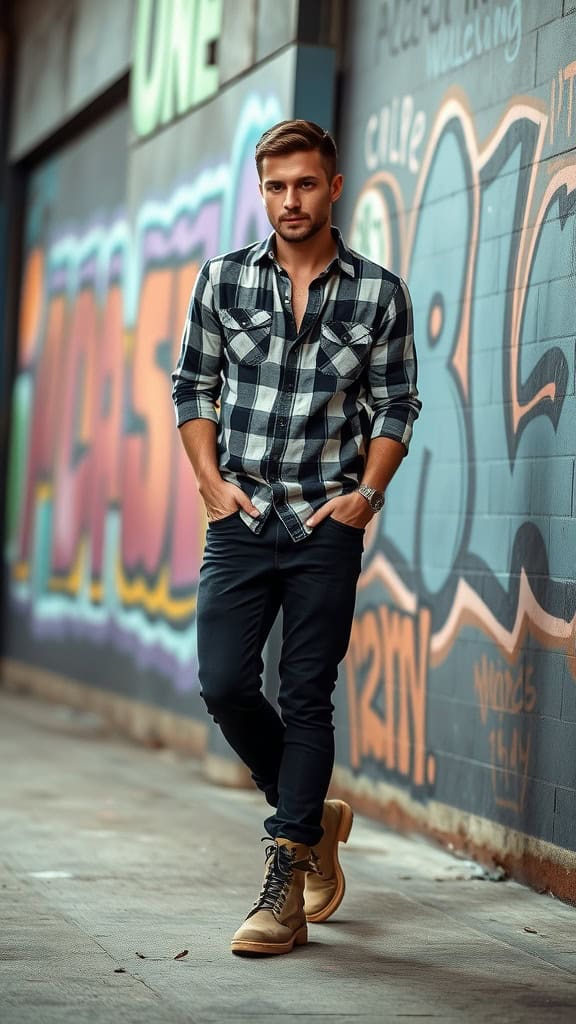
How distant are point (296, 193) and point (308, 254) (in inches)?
7.7

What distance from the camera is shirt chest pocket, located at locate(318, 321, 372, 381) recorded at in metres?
4.43

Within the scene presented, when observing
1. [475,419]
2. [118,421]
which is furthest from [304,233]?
[118,421]

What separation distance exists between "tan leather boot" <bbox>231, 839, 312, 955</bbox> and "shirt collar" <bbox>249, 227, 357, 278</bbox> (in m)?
1.55

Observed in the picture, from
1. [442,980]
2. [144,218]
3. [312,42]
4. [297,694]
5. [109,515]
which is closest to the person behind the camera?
[442,980]

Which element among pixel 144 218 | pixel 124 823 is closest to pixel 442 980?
pixel 124 823

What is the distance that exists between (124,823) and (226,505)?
2.21 metres

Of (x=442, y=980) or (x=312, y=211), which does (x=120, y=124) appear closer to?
(x=312, y=211)

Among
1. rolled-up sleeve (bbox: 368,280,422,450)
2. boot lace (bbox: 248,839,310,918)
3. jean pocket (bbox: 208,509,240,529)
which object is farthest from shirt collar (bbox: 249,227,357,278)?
boot lace (bbox: 248,839,310,918)

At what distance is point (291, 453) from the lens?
439cm

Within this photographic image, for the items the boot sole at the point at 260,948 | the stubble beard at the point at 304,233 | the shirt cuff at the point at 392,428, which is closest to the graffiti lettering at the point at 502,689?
the shirt cuff at the point at 392,428

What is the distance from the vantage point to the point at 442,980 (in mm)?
3982

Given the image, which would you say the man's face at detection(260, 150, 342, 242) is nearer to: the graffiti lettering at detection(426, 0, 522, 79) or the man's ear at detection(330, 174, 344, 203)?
the man's ear at detection(330, 174, 344, 203)

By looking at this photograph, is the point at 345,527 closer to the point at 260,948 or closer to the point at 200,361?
the point at 200,361

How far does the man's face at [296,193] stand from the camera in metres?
4.35
